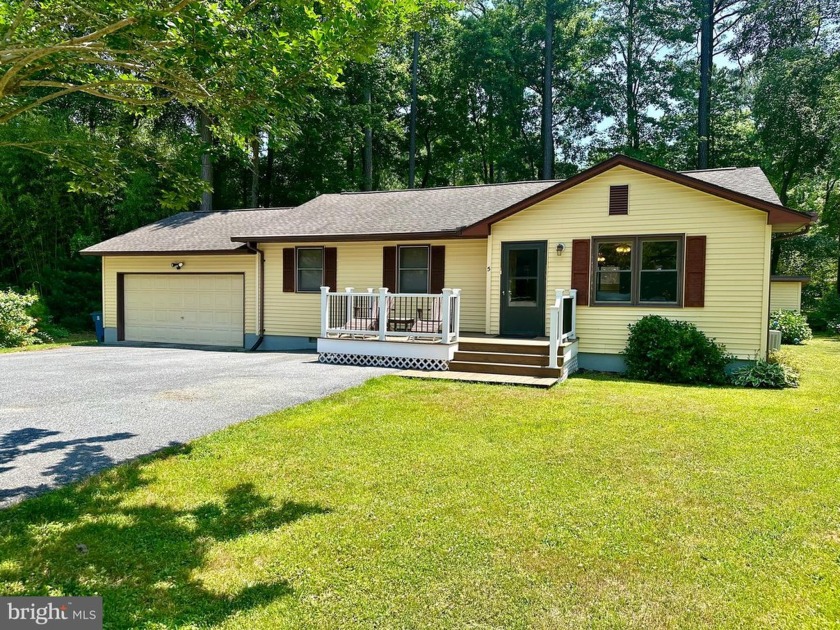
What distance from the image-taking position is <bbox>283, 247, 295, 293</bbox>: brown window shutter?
12883mm

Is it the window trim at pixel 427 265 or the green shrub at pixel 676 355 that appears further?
the window trim at pixel 427 265

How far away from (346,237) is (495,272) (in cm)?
355

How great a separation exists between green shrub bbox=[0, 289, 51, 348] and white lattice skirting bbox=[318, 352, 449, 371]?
9.57 m

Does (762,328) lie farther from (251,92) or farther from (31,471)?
(31,471)

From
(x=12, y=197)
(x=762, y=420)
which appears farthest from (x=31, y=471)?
(x=12, y=197)

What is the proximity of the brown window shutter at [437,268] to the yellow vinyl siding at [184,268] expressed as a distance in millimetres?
4634

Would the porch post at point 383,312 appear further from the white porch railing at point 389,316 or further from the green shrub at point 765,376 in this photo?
the green shrub at point 765,376

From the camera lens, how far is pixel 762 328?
9.08m

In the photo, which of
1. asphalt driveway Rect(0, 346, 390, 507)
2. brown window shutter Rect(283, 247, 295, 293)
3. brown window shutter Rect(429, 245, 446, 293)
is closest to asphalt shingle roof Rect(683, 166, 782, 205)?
brown window shutter Rect(429, 245, 446, 293)

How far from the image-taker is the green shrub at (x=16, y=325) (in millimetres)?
13820

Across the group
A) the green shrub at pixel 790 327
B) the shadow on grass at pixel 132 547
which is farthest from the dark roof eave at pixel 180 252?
the green shrub at pixel 790 327

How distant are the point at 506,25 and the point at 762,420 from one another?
79.9 ft

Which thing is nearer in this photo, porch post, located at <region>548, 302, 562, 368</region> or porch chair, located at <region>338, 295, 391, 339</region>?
porch post, located at <region>548, 302, 562, 368</region>

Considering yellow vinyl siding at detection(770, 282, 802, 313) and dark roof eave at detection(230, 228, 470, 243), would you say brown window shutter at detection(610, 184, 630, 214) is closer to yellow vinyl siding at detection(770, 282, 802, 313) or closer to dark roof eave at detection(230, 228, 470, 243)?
dark roof eave at detection(230, 228, 470, 243)
